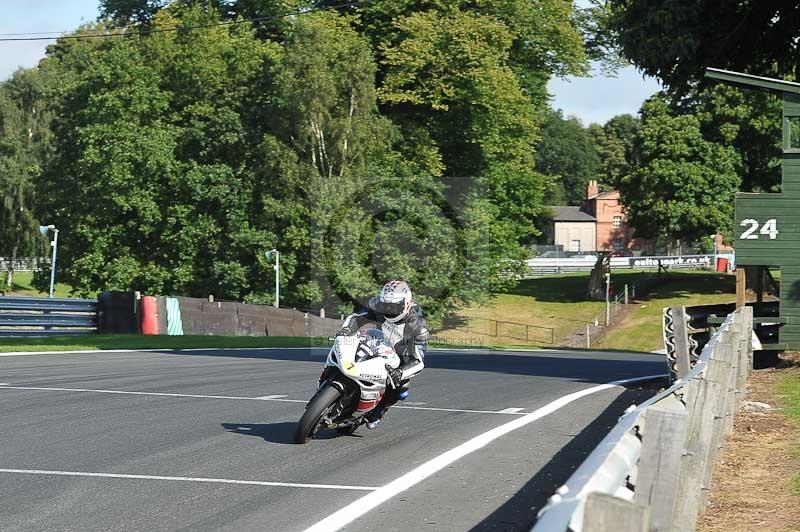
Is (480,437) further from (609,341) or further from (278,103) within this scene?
(609,341)

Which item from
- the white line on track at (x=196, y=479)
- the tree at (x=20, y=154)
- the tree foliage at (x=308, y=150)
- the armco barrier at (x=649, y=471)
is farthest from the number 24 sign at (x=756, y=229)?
the tree at (x=20, y=154)

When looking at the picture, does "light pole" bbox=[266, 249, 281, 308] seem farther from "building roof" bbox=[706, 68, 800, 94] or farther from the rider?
the rider

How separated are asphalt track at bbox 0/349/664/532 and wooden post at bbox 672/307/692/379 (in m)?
0.73

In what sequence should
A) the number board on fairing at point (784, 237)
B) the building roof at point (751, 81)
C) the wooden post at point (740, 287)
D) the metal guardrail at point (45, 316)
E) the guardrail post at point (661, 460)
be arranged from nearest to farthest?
1. the guardrail post at point (661, 460)
2. the building roof at point (751, 81)
3. the wooden post at point (740, 287)
4. the number board on fairing at point (784, 237)
5. the metal guardrail at point (45, 316)

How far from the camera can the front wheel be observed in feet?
34.0

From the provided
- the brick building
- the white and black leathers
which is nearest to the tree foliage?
the white and black leathers

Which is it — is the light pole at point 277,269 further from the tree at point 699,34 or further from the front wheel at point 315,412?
the front wheel at point 315,412

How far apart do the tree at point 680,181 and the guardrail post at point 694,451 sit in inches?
2336

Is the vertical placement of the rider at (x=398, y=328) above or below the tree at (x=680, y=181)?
below

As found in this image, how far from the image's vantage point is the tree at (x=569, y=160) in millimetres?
141375

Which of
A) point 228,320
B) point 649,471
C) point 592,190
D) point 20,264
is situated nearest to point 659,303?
point 228,320

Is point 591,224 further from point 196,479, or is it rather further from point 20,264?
point 196,479

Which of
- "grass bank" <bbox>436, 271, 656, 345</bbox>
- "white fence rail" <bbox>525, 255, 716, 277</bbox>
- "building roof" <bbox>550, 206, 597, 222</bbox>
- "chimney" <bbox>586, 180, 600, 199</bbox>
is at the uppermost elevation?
"chimney" <bbox>586, 180, 600, 199</bbox>

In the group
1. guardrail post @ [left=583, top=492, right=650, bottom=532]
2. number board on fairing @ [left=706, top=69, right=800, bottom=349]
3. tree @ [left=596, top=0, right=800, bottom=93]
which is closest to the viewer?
guardrail post @ [left=583, top=492, right=650, bottom=532]
